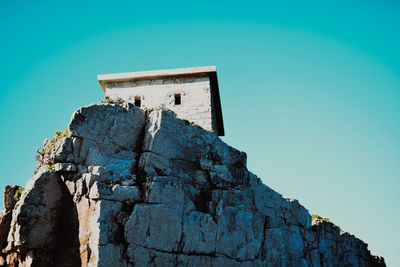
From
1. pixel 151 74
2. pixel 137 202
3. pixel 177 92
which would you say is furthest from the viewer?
pixel 151 74

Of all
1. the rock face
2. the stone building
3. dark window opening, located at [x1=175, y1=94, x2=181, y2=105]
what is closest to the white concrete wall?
the stone building

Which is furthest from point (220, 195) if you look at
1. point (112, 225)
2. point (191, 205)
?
point (112, 225)

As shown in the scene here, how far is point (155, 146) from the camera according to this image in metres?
11.6

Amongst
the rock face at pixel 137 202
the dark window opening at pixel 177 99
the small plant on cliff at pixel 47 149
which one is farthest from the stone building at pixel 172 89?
the small plant on cliff at pixel 47 149

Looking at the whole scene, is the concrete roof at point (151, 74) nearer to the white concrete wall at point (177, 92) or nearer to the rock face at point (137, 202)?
the white concrete wall at point (177, 92)

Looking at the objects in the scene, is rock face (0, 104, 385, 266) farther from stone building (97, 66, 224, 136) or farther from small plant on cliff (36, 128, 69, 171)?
stone building (97, 66, 224, 136)

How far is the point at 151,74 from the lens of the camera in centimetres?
1856

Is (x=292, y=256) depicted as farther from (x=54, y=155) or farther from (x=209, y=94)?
(x=54, y=155)

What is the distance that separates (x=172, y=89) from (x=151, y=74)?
1.35 m

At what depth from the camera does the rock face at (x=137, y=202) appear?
9.84m

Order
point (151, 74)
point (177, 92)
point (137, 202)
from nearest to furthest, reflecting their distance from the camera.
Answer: point (137, 202), point (177, 92), point (151, 74)

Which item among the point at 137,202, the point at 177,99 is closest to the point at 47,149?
the point at 137,202

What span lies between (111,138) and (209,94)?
7715 millimetres

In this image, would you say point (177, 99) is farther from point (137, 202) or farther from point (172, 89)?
point (137, 202)
